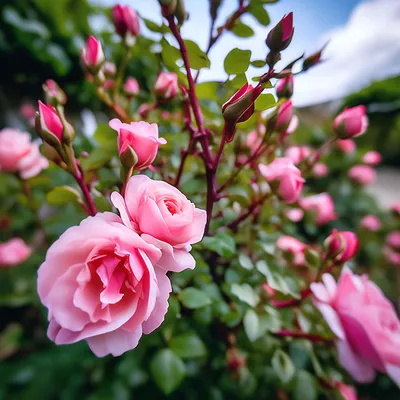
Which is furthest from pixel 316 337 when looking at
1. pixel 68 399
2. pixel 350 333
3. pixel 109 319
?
pixel 68 399

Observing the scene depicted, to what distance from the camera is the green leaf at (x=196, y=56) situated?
33cm

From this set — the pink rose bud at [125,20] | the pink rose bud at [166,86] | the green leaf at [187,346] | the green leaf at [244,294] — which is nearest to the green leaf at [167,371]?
the green leaf at [187,346]

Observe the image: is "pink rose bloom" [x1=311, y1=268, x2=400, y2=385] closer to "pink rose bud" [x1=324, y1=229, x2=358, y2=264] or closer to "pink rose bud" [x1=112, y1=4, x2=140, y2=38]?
"pink rose bud" [x1=324, y1=229, x2=358, y2=264]

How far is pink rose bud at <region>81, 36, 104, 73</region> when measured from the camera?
40 centimetres

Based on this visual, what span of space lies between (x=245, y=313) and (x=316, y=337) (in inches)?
4.1

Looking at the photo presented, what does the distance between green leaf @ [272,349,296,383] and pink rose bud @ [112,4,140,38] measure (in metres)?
0.52

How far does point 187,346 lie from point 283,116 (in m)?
0.31

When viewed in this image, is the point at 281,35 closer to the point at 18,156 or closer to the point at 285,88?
the point at 285,88

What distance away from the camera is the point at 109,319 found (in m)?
0.23

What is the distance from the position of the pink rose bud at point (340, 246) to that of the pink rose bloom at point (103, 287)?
0.24 m

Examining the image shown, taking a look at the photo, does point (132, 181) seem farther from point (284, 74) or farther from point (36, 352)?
point (36, 352)

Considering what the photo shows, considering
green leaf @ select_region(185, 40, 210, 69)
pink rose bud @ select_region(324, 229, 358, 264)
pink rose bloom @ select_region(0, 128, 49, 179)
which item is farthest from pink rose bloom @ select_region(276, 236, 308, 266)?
pink rose bloom @ select_region(0, 128, 49, 179)

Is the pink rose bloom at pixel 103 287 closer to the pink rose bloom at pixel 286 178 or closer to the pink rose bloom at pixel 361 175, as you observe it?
the pink rose bloom at pixel 286 178

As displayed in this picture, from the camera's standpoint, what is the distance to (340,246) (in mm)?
382
